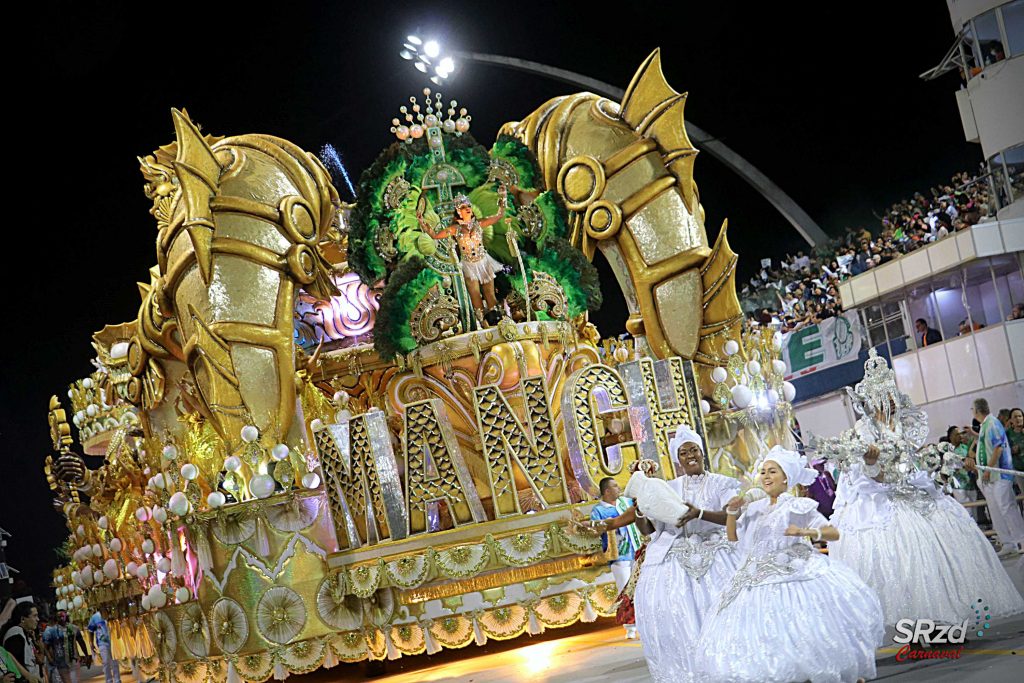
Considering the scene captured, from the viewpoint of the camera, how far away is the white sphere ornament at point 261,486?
1316 cm

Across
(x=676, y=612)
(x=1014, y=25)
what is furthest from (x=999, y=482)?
(x=1014, y=25)

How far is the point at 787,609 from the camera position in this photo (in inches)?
268

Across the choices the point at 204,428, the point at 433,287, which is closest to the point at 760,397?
the point at 433,287

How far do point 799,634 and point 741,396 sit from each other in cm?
849

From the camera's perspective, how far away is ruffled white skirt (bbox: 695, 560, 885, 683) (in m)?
6.63

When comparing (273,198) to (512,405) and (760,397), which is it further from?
(760,397)

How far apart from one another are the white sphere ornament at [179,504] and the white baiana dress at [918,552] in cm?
720

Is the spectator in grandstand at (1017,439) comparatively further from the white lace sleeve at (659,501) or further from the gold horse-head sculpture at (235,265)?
the gold horse-head sculpture at (235,265)

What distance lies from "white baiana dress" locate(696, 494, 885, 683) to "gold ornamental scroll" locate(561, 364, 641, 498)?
19.4ft

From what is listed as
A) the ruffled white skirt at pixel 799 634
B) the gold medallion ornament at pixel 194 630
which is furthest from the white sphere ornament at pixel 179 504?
the ruffled white skirt at pixel 799 634

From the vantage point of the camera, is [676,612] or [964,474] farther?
[964,474]

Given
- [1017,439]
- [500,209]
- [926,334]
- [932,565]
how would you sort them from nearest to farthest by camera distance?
[932,565] < [1017,439] < [500,209] < [926,334]

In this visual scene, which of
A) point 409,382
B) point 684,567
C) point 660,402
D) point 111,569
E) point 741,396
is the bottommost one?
point 684,567

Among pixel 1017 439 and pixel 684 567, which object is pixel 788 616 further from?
pixel 1017 439
